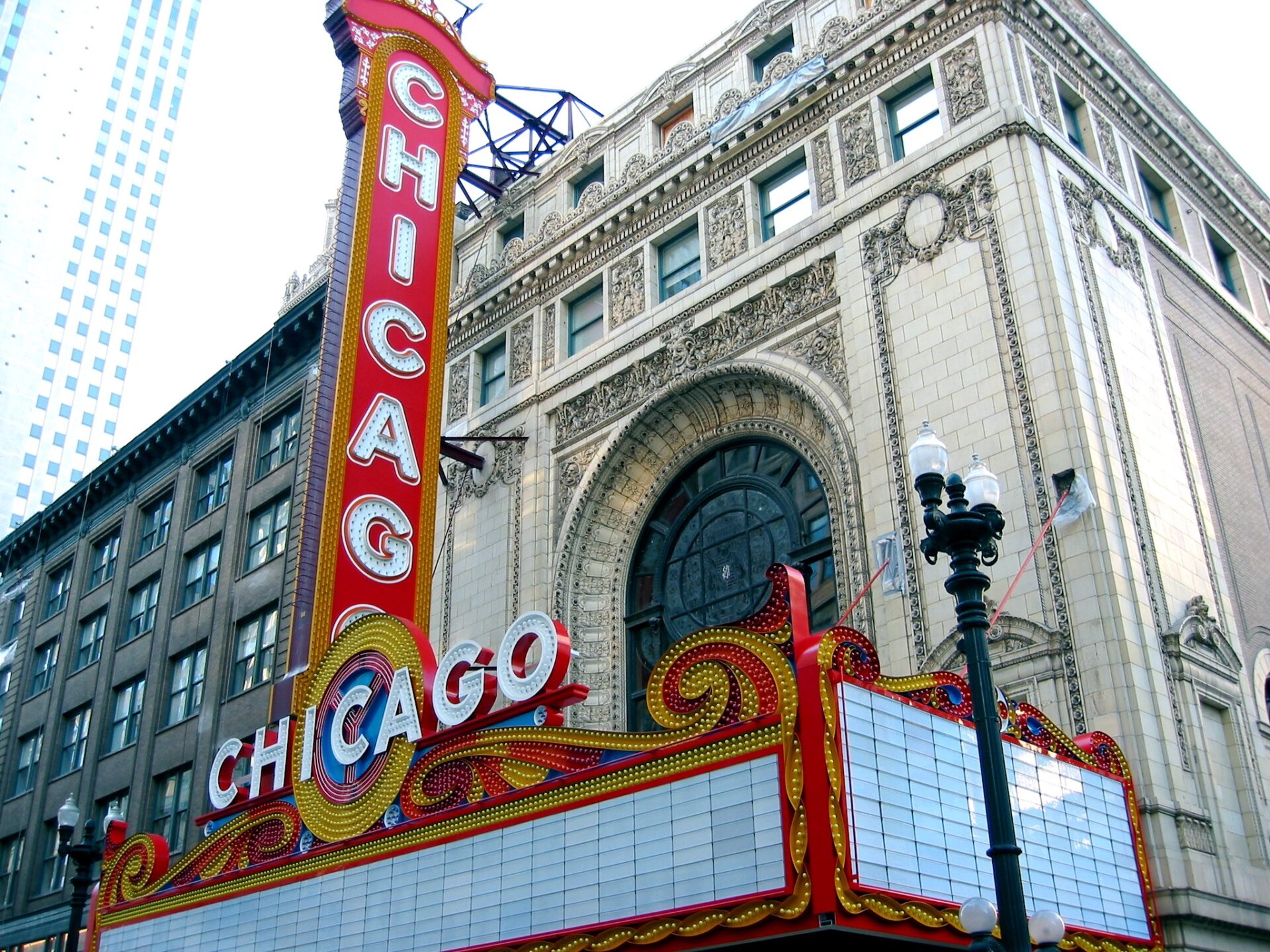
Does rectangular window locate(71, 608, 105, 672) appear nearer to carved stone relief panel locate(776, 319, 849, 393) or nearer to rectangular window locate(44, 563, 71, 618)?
rectangular window locate(44, 563, 71, 618)

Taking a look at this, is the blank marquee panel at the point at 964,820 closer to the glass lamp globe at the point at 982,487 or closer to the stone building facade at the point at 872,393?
the stone building facade at the point at 872,393

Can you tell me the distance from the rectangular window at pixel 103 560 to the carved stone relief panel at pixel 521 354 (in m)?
17.7

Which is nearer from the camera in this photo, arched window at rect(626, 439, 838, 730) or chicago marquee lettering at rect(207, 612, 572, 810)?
chicago marquee lettering at rect(207, 612, 572, 810)

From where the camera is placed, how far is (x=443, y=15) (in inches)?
1066

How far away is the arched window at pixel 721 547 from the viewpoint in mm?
20438

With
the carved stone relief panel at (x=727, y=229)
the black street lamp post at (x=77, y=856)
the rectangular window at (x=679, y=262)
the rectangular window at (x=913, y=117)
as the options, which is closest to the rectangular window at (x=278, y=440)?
the rectangular window at (x=679, y=262)

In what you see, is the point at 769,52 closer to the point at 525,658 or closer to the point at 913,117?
the point at 913,117

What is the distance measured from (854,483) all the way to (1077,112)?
8.37 meters

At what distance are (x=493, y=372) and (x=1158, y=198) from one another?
565 inches

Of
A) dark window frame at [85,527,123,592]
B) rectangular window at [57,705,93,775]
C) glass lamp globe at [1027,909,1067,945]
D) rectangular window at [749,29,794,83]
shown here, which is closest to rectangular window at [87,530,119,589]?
dark window frame at [85,527,123,592]

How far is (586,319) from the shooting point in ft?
85.5

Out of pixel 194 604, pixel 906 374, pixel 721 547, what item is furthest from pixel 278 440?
pixel 906 374

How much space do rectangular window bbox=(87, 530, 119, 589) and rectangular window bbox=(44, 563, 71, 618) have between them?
1243 mm

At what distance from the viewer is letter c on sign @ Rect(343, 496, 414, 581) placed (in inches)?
793
